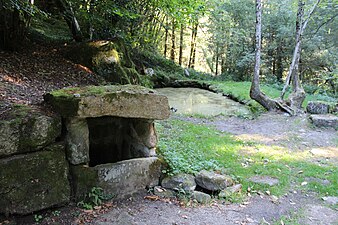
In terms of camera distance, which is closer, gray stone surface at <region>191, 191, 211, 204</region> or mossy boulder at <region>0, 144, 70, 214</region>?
mossy boulder at <region>0, 144, 70, 214</region>

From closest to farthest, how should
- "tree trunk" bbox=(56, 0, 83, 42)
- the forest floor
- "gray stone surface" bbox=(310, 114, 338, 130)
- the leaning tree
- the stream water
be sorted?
the forest floor → "tree trunk" bbox=(56, 0, 83, 42) → "gray stone surface" bbox=(310, 114, 338, 130) → the leaning tree → the stream water

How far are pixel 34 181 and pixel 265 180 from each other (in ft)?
12.2

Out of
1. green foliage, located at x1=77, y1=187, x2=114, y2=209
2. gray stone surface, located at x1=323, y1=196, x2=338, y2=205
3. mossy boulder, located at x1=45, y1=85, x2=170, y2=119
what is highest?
mossy boulder, located at x1=45, y1=85, x2=170, y2=119

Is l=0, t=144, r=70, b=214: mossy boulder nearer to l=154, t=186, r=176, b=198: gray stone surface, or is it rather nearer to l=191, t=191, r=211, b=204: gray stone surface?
l=154, t=186, r=176, b=198: gray stone surface

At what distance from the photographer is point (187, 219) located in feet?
12.6

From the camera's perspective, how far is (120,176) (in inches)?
168

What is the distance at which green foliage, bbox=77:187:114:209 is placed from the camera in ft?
12.8

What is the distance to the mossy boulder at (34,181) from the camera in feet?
11.1

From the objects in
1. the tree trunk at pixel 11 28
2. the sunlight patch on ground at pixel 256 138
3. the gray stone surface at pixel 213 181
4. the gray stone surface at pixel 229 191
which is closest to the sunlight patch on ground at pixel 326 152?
the sunlight patch on ground at pixel 256 138

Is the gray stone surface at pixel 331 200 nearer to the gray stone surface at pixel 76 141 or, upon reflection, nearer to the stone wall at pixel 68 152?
the stone wall at pixel 68 152

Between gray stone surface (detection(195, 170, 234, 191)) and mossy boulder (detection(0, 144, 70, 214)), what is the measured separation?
2052 mm

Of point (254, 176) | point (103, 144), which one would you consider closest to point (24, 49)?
point (103, 144)

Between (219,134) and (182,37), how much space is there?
2081cm

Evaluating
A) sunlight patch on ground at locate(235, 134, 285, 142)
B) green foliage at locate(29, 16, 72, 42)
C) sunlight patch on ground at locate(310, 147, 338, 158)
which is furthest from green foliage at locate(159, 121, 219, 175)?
green foliage at locate(29, 16, 72, 42)
